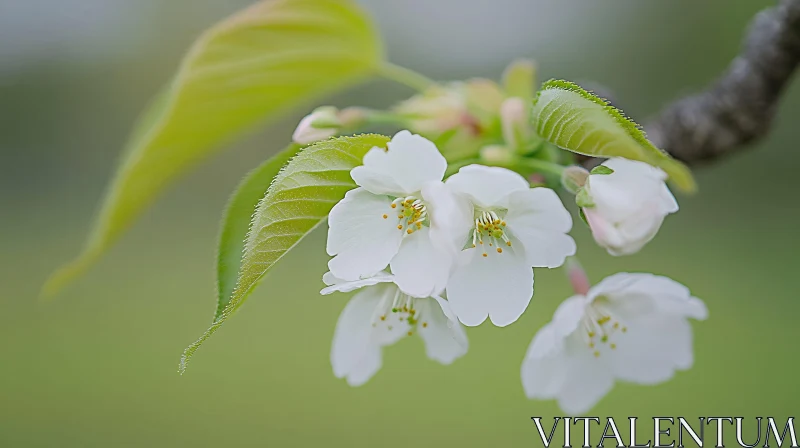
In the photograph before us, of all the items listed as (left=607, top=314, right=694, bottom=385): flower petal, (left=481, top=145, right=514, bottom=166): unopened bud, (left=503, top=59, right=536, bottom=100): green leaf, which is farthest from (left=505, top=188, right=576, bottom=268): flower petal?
(left=503, top=59, right=536, bottom=100): green leaf

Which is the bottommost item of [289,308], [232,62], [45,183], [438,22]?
[289,308]

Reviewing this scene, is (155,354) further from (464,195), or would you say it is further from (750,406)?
(464,195)

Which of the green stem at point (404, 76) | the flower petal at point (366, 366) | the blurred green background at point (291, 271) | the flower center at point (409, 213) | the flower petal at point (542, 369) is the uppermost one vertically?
the green stem at point (404, 76)

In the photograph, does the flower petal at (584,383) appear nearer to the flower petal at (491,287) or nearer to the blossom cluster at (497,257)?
the blossom cluster at (497,257)

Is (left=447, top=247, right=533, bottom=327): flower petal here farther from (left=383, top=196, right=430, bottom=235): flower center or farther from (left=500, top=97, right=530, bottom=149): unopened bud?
(left=500, top=97, right=530, bottom=149): unopened bud

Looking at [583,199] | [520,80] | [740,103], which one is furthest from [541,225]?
[740,103]

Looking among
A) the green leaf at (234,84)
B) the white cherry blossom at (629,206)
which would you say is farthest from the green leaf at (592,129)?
the green leaf at (234,84)

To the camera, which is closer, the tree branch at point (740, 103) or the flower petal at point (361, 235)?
the flower petal at point (361, 235)

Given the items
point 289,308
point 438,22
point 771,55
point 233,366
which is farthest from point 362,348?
point 438,22
